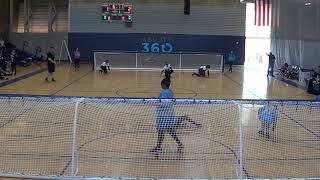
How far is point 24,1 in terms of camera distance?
37719mm

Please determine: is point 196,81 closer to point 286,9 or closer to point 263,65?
point 286,9

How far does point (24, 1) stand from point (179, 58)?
48.3 feet

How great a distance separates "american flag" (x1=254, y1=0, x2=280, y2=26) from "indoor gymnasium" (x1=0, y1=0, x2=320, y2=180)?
0.33ft

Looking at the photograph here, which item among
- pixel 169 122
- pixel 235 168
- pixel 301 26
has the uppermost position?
pixel 301 26

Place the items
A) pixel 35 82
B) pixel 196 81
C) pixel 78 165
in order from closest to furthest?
pixel 78 165 → pixel 35 82 → pixel 196 81

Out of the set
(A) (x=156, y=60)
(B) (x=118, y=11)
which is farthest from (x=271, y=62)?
(B) (x=118, y=11)

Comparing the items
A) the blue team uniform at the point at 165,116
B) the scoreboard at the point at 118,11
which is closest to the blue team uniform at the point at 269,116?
the blue team uniform at the point at 165,116

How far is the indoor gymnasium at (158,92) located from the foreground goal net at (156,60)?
8 centimetres

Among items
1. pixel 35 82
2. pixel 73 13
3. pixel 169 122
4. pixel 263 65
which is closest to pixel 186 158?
pixel 169 122

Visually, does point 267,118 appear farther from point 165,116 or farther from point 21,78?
point 21,78

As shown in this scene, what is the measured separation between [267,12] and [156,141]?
23.0m

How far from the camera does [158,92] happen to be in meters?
20.1

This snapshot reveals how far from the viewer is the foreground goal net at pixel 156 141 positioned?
7.89 meters

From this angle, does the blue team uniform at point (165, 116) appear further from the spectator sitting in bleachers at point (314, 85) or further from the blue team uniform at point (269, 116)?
the spectator sitting in bleachers at point (314, 85)
